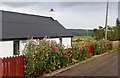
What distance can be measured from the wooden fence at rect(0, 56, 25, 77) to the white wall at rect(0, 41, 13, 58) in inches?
287

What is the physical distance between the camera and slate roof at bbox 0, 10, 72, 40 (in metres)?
22.4

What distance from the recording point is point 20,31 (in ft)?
78.9

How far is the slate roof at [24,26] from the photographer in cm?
2244

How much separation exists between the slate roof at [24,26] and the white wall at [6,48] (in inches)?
13.8

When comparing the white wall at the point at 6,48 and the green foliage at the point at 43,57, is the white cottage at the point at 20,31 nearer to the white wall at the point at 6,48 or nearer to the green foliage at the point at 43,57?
the white wall at the point at 6,48

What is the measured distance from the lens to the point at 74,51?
64.3 feet

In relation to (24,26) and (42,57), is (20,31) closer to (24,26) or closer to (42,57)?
(24,26)

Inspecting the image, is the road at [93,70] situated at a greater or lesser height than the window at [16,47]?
lesser

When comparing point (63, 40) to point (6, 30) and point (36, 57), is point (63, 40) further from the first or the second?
point (36, 57)

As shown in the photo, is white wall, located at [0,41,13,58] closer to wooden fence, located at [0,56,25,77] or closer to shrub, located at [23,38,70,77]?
shrub, located at [23,38,70,77]

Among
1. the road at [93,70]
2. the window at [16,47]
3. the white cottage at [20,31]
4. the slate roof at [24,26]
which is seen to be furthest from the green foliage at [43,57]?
the window at [16,47]

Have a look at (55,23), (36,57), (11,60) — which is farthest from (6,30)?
(55,23)

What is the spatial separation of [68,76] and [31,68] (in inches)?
74.6

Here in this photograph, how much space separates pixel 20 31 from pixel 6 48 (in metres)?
4.03
